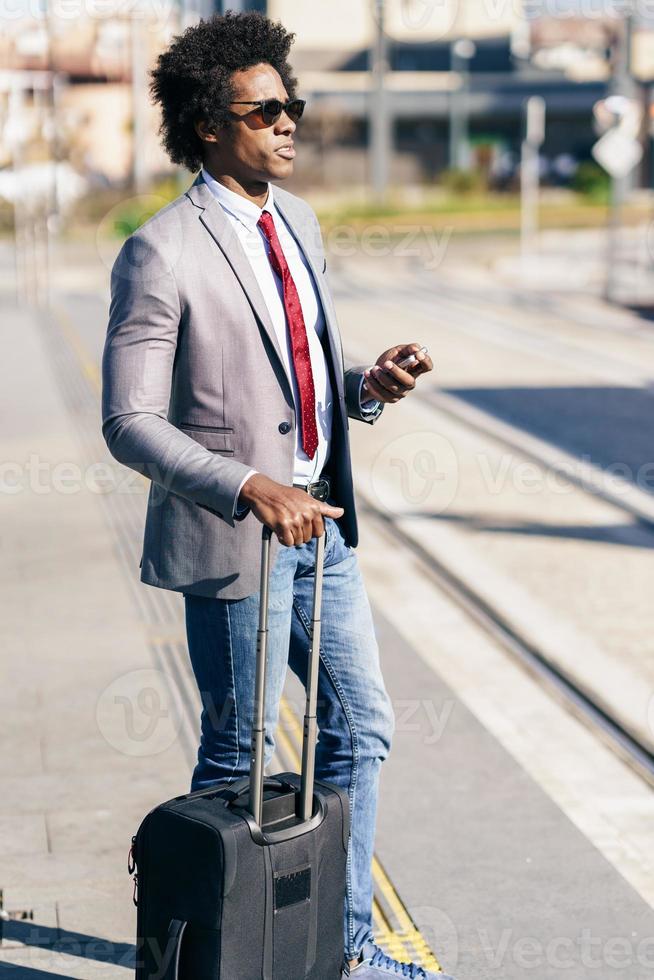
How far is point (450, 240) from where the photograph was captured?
35.5m

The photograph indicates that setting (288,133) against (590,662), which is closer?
(288,133)

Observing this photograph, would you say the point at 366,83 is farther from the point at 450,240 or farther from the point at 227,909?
the point at 227,909

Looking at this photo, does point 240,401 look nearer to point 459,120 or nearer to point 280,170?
point 280,170

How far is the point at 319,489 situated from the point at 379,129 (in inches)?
2011

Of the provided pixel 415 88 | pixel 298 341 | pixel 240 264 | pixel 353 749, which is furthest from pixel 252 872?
pixel 415 88

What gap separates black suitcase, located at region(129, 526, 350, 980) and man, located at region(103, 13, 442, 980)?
14cm

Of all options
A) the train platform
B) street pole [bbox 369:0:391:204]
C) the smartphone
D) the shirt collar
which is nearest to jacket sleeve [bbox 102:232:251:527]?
the shirt collar

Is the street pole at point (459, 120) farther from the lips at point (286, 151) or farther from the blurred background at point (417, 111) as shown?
the lips at point (286, 151)

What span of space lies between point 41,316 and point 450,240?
59.3 feet

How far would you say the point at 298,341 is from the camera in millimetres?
2904

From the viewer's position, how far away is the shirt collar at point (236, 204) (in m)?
2.92

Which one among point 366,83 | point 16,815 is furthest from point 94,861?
point 366,83

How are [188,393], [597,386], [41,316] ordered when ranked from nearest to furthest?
[188,393]
[597,386]
[41,316]

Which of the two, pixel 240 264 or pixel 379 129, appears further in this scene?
pixel 379 129
